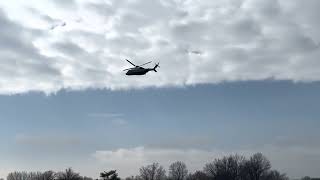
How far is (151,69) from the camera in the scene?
84.1 m

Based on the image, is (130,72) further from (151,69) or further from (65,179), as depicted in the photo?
(65,179)

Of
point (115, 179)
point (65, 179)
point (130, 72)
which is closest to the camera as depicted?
point (130, 72)

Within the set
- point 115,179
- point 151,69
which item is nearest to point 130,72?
point 151,69

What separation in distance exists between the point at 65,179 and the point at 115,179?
72926 mm

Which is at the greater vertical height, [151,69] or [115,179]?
[151,69]

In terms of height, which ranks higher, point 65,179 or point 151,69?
point 151,69

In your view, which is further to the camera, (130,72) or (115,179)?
(115,179)

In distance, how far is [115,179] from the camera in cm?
11331

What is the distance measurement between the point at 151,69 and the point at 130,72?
193 inches

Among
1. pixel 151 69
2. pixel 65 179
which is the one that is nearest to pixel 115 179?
pixel 151 69

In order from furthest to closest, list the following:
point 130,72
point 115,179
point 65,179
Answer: point 65,179
point 115,179
point 130,72

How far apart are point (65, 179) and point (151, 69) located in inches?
4247

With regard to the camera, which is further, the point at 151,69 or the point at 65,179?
the point at 65,179

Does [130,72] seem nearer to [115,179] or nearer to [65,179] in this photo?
[115,179]
